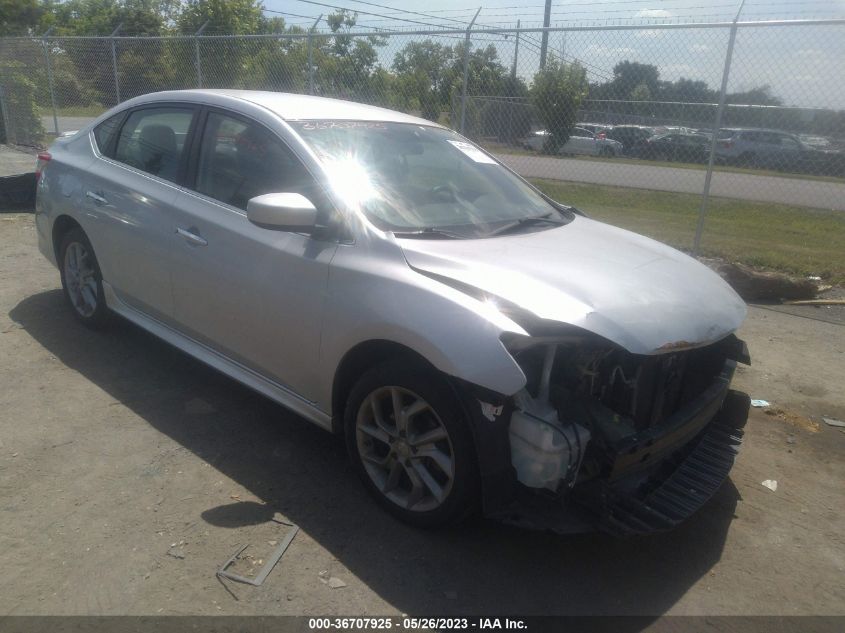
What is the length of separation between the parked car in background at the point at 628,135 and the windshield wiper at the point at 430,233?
6.18 metres

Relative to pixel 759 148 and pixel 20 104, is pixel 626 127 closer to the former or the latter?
pixel 759 148

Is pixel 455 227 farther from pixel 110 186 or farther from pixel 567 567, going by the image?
pixel 110 186

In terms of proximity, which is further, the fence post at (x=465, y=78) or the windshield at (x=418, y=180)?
the fence post at (x=465, y=78)

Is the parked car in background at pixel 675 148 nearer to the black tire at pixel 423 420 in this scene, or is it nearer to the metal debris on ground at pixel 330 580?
the black tire at pixel 423 420

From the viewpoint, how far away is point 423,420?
3.09 meters

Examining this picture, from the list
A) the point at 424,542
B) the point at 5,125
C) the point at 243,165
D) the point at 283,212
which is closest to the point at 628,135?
the point at 243,165

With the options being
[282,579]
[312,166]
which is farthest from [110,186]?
[282,579]

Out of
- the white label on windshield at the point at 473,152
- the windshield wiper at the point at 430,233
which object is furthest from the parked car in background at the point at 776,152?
the windshield wiper at the point at 430,233

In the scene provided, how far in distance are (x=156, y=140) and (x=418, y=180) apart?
Result: 1863 mm

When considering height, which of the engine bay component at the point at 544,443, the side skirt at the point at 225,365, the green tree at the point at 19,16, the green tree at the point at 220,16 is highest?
the green tree at the point at 19,16

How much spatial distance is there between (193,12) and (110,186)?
21.3 m

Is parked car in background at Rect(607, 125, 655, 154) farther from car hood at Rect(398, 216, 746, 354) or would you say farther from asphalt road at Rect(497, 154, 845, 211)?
car hood at Rect(398, 216, 746, 354)

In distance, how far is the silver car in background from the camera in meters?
2.79

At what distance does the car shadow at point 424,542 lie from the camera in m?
2.83
